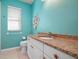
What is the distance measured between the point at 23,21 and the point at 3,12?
1.04 m

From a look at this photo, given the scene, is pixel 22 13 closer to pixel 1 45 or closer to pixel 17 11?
pixel 17 11

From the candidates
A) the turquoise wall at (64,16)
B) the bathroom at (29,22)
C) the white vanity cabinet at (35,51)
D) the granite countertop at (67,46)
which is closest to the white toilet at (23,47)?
the bathroom at (29,22)

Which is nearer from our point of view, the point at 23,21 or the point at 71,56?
the point at 71,56

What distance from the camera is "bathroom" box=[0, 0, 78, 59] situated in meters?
1.88

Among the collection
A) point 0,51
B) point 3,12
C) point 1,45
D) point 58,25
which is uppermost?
point 3,12

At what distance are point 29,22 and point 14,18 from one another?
31.3 inches

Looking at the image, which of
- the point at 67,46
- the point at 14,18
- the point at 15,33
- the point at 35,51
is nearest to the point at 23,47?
the point at 15,33

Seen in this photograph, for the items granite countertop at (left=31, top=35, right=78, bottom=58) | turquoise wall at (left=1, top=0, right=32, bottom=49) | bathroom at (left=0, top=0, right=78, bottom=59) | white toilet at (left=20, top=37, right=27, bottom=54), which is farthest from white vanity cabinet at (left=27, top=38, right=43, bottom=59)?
turquoise wall at (left=1, top=0, right=32, bottom=49)

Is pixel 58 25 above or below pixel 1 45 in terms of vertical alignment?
above

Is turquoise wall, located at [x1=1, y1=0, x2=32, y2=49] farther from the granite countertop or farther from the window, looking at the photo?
the granite countertop

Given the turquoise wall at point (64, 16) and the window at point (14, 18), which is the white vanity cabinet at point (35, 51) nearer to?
the turquoise wall at point (64, 16)

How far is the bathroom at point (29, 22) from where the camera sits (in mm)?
1881

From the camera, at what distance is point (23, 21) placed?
177 inches

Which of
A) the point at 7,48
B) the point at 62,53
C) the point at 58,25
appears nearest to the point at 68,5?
the point at 58,25
